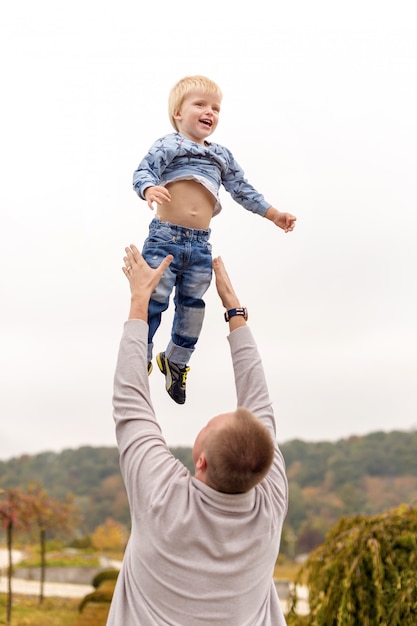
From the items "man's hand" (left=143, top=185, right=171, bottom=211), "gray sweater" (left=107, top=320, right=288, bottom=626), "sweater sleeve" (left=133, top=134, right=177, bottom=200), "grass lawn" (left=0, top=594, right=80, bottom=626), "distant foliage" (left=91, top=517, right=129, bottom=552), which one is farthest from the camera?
"distant foliage" (left=91, top=517, right=129, bottom=552)

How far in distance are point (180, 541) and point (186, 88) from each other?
175cm

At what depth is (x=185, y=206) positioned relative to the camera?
10.8ft

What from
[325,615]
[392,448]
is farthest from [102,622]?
[392,448]

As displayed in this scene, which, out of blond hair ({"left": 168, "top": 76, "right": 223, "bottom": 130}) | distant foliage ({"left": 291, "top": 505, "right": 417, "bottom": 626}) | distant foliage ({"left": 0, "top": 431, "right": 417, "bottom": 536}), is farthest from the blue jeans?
distant foliage ({"left": 0, "top": 431, "right": 417, "bottom": 536})

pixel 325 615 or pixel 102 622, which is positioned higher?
pixel 325 615

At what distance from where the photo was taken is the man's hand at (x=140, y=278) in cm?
293

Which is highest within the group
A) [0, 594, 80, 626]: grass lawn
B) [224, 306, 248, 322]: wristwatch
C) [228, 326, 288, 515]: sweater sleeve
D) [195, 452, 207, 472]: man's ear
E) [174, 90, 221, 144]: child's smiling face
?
[174, 90, 221, 144]: child's smiling face

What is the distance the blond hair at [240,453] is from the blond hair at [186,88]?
4.59 ft

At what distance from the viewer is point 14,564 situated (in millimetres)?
23406

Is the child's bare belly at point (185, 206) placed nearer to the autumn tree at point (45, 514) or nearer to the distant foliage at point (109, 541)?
the autumn tree at point (45, 514)

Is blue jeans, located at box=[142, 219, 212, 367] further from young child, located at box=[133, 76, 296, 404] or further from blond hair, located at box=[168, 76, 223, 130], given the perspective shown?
blond hair, located at box=[168, 76, 223, 130]

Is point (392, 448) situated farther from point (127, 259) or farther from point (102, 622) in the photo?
point (127, 259)

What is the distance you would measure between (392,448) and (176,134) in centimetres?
4420

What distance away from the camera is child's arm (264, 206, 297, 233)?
352 centimetres
